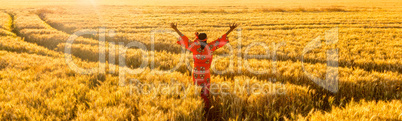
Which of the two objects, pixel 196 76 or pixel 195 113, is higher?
pixel 196 76

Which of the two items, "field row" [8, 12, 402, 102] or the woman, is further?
"field row" [8, 12, 402, 102]

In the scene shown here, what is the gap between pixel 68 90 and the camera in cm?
332

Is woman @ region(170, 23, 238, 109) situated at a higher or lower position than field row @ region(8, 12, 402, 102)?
higher

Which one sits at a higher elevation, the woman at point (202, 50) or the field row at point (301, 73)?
the woman at point (202, 50)

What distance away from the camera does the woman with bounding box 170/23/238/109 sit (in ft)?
11.7

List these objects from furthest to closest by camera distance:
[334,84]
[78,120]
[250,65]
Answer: [250,65], [334,84], [78,120]

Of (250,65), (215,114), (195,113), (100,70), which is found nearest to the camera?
(195,113)

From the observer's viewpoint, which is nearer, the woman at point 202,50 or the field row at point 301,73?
the woman at point 202,50

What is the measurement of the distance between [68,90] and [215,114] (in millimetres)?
2367

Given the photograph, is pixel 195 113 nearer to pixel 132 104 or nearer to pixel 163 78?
pixel 132 104

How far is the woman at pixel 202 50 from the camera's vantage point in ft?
11.7

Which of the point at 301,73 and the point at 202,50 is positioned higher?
the point at 202,50

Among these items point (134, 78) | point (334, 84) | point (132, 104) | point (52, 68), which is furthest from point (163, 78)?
point (334, 84)

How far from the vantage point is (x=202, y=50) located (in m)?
3.62
